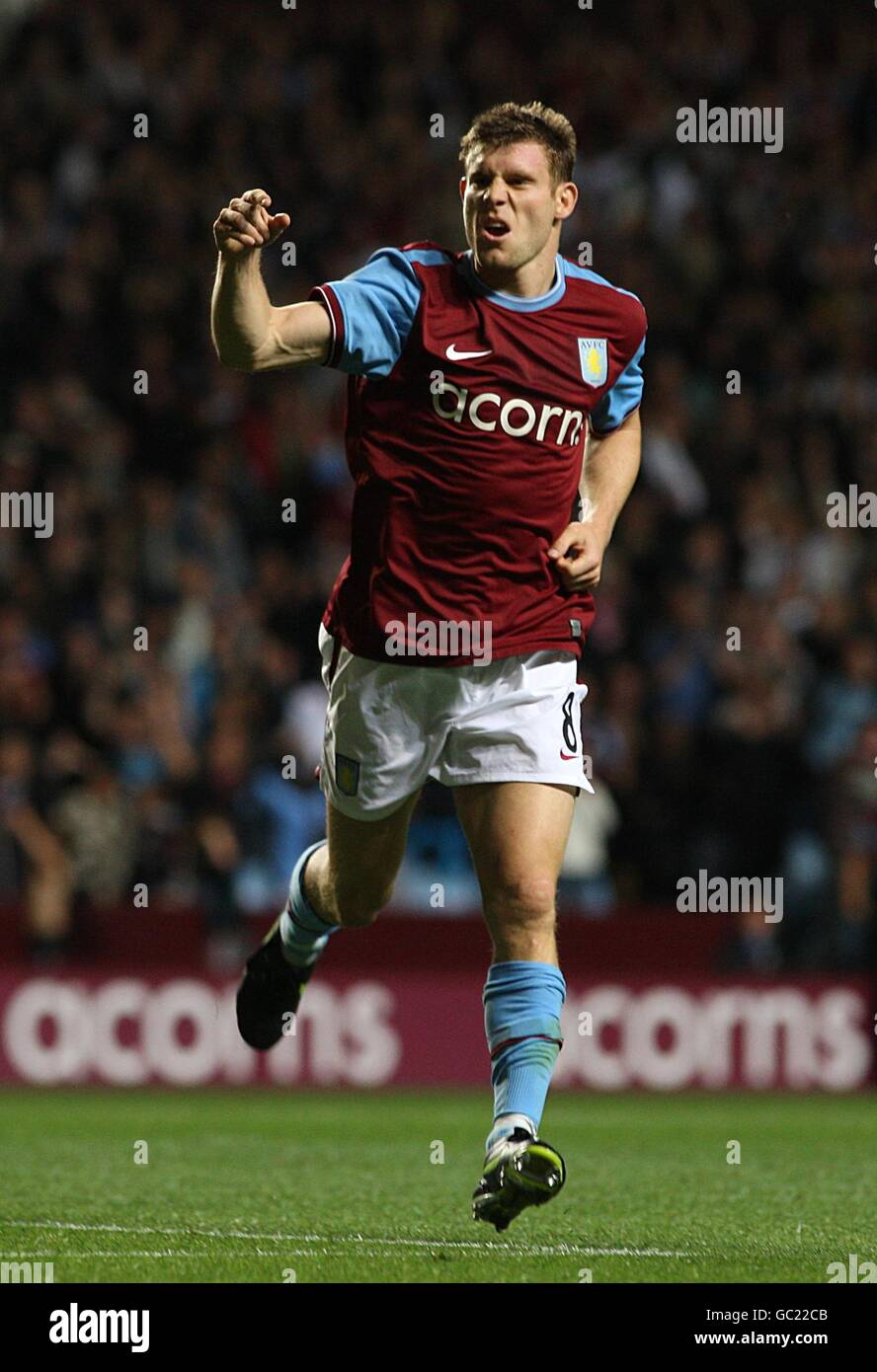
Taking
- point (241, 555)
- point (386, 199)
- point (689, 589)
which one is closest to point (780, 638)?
point (689, 589)

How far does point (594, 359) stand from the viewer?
5.47 metres

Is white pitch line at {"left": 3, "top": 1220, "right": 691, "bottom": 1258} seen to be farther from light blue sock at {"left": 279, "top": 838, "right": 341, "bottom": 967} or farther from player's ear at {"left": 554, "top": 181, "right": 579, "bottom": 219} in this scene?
player's ear at {"left": 554, "top": 181, "right": 579, "bottom": 219}

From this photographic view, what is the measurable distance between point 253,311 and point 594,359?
1.09 metres

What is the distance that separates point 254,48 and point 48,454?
459cm

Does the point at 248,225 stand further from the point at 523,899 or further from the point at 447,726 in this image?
the point at 523,899

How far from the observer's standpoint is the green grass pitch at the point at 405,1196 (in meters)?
4.85

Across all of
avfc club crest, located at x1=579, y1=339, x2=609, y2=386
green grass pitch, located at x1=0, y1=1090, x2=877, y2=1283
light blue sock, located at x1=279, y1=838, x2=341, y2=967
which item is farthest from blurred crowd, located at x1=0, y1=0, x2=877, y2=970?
avfc club crest, located at x1=579, y1=339, x2=609, y2=386

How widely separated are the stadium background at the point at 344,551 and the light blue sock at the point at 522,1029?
6.57m

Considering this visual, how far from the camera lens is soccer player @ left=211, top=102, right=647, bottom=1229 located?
5160 mm

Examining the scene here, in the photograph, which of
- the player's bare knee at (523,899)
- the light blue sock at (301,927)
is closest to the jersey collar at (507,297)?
the player's bare knee at (523,899)

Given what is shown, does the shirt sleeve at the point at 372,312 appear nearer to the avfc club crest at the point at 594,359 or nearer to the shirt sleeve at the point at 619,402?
the avfc club crest at the point at 594,359

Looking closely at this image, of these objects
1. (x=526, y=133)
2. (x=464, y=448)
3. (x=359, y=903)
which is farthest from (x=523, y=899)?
(x=526, y=133)

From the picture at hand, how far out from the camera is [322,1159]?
738 centimetres

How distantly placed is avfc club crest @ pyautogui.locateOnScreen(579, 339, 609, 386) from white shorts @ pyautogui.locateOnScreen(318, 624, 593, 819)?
0.69m
